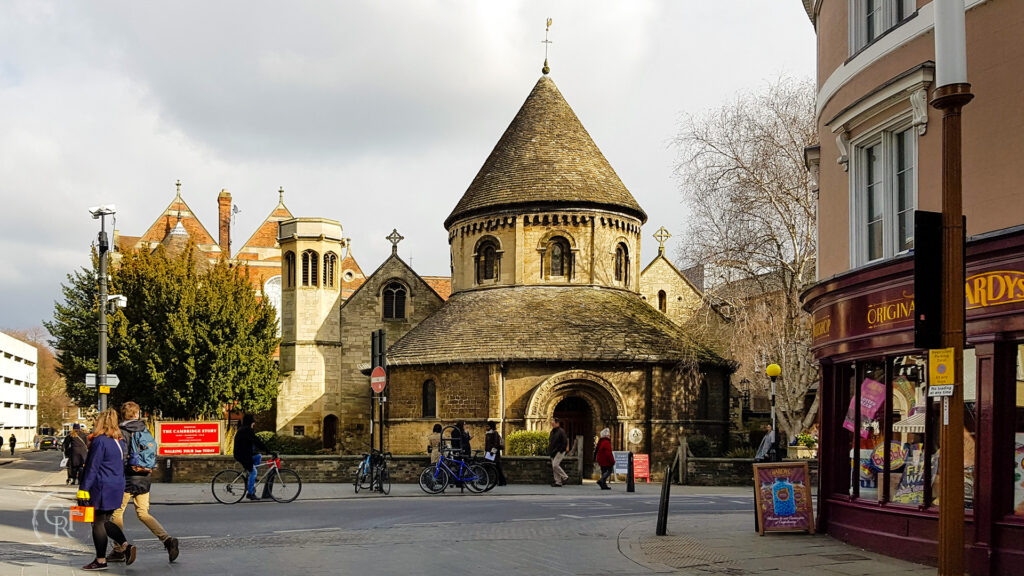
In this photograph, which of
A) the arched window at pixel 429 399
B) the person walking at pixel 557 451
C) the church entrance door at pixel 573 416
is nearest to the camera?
the person walking at pixel 557 451

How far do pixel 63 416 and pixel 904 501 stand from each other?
124m

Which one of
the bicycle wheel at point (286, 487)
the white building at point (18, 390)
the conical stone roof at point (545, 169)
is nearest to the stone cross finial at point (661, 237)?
the conical stone roof at point (545, 169)

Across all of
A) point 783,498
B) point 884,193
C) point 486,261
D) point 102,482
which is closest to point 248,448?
point 102,482

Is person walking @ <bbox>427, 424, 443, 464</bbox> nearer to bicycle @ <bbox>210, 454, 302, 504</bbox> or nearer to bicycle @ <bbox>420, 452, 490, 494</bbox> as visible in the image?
bicycle @ <bbox>420, 452, 490, 494</bbox>

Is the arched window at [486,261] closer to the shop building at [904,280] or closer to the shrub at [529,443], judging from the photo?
the shrub at [529,443]

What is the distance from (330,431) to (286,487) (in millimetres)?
26095

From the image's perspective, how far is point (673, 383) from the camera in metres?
35.4

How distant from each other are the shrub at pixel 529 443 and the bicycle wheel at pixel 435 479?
11081 millimetres

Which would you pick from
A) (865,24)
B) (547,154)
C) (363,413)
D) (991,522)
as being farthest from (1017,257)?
(363,413)

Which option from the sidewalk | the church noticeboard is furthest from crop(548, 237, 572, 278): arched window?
the church noticeboard

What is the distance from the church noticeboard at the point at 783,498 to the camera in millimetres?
13695

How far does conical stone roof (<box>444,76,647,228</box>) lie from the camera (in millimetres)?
39562

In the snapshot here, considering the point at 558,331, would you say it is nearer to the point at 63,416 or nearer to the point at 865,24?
the point at 865,24

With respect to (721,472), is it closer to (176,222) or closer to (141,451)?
(141,451)
